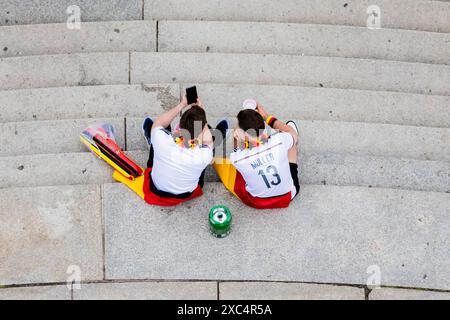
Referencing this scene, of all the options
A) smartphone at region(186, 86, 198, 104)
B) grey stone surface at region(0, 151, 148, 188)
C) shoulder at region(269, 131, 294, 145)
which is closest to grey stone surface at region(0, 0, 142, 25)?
smartphone at region(186, 86, 198, 104)

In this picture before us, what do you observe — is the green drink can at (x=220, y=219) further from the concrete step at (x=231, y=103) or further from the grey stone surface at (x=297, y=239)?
the concrete step at (x=231, y=103)

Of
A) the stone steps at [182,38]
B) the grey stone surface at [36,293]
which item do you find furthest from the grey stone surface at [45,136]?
the grey stone surface at [36,293]

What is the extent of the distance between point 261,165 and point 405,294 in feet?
6.89

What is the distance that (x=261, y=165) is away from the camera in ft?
14.7

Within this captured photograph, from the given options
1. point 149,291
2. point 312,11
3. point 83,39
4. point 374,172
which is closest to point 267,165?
point 374,172

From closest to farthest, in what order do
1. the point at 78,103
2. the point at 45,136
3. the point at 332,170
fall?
the point at 332,170 → the point at 45,136 → the point at 78,103

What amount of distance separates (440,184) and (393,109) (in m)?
1.11

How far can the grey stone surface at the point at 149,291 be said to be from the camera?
15.7 feet

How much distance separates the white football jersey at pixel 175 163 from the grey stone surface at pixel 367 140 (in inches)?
38.0

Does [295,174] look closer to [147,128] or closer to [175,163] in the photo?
[175,163]

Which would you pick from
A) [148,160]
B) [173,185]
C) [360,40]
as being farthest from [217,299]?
[360,40]
